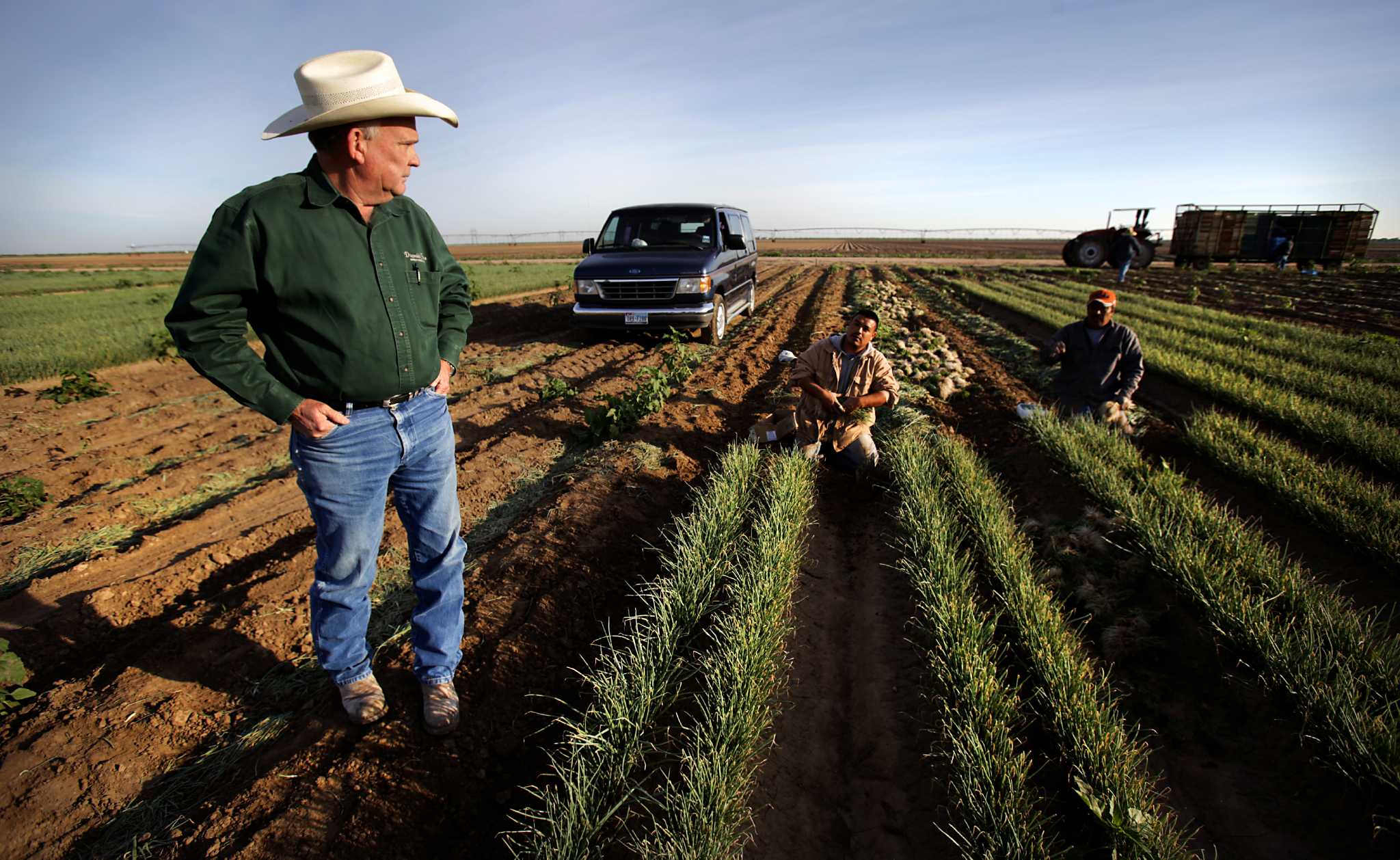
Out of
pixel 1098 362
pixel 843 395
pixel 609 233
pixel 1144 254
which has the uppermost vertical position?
pixel 609 233

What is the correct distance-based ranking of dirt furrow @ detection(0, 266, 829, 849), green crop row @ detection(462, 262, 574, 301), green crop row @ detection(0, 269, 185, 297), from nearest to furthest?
1. dirt furrow @ detection(0, 266, 829, 849)
2. green crop row @ detection(462, 262, 574, 301)
3. green crop row @ detection(0, 269, 185, 297)

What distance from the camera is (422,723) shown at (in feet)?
7.97

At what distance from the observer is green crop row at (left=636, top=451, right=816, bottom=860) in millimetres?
1875

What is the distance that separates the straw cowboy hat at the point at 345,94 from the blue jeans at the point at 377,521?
35.8 inches

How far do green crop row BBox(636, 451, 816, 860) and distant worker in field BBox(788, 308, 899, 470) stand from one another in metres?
1.66

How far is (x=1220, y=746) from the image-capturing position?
2.52m

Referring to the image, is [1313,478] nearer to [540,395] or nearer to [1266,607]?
[1266,607]

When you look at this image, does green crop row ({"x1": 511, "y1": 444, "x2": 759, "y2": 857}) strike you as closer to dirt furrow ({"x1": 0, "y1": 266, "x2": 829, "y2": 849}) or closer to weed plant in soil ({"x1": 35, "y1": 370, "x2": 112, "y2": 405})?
dirt furrow ({"x1": 0, "y1": 266, "x2": 829, "y2": 849})

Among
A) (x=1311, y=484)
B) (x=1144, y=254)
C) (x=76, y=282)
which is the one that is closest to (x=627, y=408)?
(x=1311, y=484)

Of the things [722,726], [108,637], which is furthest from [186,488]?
[722,726]

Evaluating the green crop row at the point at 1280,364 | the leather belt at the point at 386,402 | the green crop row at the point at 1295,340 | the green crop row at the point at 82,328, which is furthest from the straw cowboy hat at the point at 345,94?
the green crop row at the point at 1295,340

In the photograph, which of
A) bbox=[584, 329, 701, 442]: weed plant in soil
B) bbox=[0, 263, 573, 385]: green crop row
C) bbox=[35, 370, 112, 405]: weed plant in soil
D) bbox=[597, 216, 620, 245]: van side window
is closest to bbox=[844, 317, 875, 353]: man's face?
bbox=[584, 329, 701, 442]: weed plant in soil

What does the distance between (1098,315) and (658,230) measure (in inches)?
249

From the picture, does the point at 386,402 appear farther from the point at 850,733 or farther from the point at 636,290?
the point at 636,290
